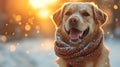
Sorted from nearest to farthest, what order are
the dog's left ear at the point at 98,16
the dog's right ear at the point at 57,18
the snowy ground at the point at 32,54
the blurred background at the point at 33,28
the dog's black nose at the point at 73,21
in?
the dog's black nose at the point at 73,21 → the dog's left ear at the point at 98,16 → the dog's right ear at the point at 57,18 → the snowy ground at the point at 32,54 → the blurred background at the point at 33,28

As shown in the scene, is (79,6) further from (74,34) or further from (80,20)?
(74,34)

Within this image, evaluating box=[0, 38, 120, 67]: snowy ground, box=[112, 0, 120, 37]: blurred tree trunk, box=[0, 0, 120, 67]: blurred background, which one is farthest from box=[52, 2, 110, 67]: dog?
box=[112, 0, 120, 37]: blurred tree trunk

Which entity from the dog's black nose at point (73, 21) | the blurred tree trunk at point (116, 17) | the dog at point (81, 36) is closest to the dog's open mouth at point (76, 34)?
the dog at point (81, 36)

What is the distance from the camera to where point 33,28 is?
2173 cm

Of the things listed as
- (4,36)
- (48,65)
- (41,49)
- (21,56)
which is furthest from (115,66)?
(4,36)

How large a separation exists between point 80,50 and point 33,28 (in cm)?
1513

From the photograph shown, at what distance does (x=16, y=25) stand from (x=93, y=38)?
1425 centimetres

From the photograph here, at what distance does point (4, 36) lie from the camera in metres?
19.9

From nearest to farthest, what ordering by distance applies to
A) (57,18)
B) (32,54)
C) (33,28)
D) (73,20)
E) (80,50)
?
1. (73,20)
2. (80,50)
3. (57,18)
4. (32,54)
5. (33,28)

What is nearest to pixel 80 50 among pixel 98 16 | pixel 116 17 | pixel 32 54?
pixel 98 16

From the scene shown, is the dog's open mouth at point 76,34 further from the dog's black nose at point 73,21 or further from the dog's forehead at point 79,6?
the dog's forehead at point 79,6

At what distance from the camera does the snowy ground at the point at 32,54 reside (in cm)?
1226

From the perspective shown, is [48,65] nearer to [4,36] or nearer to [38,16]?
[4,36]

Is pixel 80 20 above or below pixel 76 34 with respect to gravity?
above
